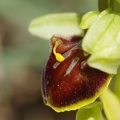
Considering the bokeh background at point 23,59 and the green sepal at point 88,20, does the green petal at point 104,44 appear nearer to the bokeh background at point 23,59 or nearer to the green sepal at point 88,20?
the green sepal at point 88,20

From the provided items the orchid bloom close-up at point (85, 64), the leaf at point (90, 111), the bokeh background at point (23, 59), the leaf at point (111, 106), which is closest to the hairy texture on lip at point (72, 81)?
the orchid bloom close-up at point (85, 64)


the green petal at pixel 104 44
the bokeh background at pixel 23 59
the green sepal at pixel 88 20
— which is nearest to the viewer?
the green petal at pixel 104 44

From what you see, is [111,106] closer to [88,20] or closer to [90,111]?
[90,111]

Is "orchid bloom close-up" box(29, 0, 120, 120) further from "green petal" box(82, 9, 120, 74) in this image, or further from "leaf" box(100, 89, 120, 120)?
"leaf" box(100, 89, 120, 120)

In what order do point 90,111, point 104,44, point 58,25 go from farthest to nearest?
point 58,25 → point 90,111 → point 104,44

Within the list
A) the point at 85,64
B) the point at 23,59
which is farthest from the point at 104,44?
the point at 23,59

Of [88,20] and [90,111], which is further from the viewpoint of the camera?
[90,111]
